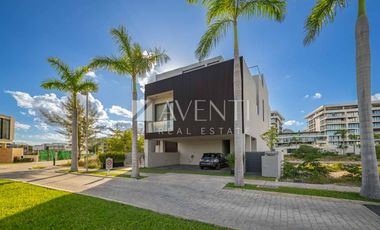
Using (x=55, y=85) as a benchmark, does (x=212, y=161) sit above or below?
below

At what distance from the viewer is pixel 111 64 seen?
41.8 feet

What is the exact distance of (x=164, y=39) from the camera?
12.7m

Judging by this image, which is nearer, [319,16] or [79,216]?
[79,216]

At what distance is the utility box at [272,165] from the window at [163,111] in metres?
9.26

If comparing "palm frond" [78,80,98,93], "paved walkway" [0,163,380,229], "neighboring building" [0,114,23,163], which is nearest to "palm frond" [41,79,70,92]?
"palm frond" [78,80,98,93]

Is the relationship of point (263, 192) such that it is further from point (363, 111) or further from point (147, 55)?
point (147, 55)

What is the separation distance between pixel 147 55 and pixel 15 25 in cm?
733

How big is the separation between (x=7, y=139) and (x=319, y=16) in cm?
5311

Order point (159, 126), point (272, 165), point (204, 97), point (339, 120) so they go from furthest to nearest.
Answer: point (339, 120) < point (159, 126) < point (204, 97) < point (272, 165)

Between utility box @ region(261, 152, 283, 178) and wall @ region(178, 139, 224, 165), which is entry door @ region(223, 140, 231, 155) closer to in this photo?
wall @ region(178, 139, 224, 165)

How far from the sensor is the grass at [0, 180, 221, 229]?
4562 millimetres

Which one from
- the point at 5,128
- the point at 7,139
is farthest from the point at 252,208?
the point at 7,139

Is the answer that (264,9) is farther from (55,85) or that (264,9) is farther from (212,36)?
(55,85)

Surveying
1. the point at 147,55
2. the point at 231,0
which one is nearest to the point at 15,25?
the point at 147,55
